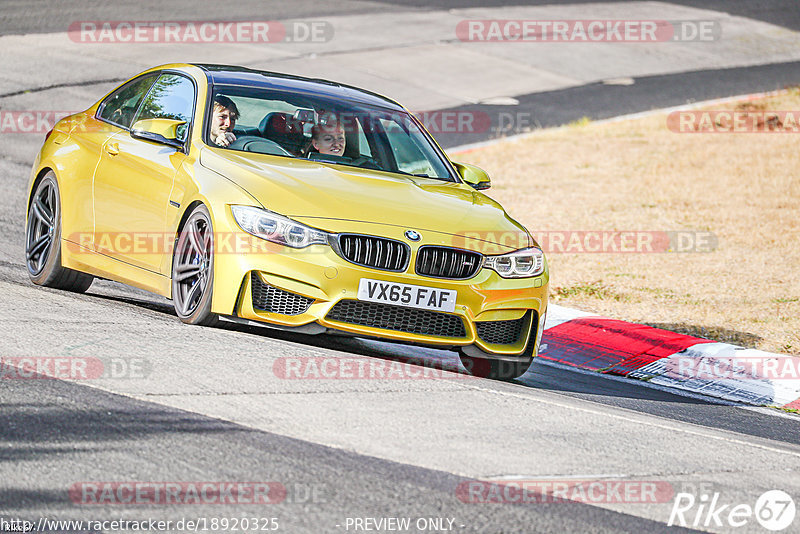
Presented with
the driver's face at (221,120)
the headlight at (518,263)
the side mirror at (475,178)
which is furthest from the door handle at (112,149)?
the headlight at (518,263)

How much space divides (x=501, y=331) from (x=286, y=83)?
2476 millimetres

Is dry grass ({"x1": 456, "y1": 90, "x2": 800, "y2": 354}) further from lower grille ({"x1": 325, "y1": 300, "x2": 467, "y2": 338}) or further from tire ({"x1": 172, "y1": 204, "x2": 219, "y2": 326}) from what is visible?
tire ({"x1": 172, "y1": 204, "x2": 219, "y2": 326})

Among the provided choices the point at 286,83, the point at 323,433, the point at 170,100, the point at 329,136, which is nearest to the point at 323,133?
the point at 329,136

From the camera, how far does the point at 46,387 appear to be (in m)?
5.86

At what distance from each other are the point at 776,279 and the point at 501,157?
23.4ft

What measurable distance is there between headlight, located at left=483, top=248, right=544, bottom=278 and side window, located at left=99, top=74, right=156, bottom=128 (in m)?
2.95

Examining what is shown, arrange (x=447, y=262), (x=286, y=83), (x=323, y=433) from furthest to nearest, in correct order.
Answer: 1. (x=286, y=83)
2. (x=447, y=262)
3. (x=323, y=433)

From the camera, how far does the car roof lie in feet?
27.7

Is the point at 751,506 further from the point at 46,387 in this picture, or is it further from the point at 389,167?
the point at 389,167

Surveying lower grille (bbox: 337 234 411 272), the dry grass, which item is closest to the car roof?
lower grille (bbox: 337 234 411 272)

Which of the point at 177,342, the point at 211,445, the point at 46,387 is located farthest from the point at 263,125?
the point at 211,445

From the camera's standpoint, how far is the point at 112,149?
8.38 m

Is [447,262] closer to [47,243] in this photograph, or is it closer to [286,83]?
[286,83]

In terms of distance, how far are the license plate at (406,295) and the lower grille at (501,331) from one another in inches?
12.2
